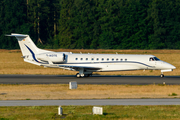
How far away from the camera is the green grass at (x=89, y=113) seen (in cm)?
1420

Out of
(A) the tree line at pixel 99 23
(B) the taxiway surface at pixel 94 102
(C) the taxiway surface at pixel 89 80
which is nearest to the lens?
(B) the taxiway surface at pixel 94 102

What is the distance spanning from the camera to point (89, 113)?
15.0m

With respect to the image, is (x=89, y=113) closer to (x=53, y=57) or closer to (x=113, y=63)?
(x=113, y=63)

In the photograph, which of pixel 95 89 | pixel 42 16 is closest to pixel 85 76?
pixel 95 89

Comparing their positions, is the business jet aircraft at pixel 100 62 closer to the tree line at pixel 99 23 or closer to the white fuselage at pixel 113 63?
the white fuselage at pixel 113 63

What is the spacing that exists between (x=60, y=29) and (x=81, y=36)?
839 cm

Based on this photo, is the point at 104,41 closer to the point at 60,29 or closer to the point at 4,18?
the point at 60,29

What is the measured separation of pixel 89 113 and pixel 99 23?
8426 cm

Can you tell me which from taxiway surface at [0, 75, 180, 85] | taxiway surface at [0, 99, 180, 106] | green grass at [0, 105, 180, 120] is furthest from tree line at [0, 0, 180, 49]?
green grass at [0, 105, 180, 120]

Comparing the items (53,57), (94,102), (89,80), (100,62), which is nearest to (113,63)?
(100,62)

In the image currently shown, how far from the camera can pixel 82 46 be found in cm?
9494

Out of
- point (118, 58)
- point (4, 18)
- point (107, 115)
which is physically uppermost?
point (4, 18)

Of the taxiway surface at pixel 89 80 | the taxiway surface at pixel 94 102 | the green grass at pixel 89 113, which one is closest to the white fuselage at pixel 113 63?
the taxiway surface at pixel 89 80

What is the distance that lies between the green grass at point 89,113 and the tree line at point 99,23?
74571mm
